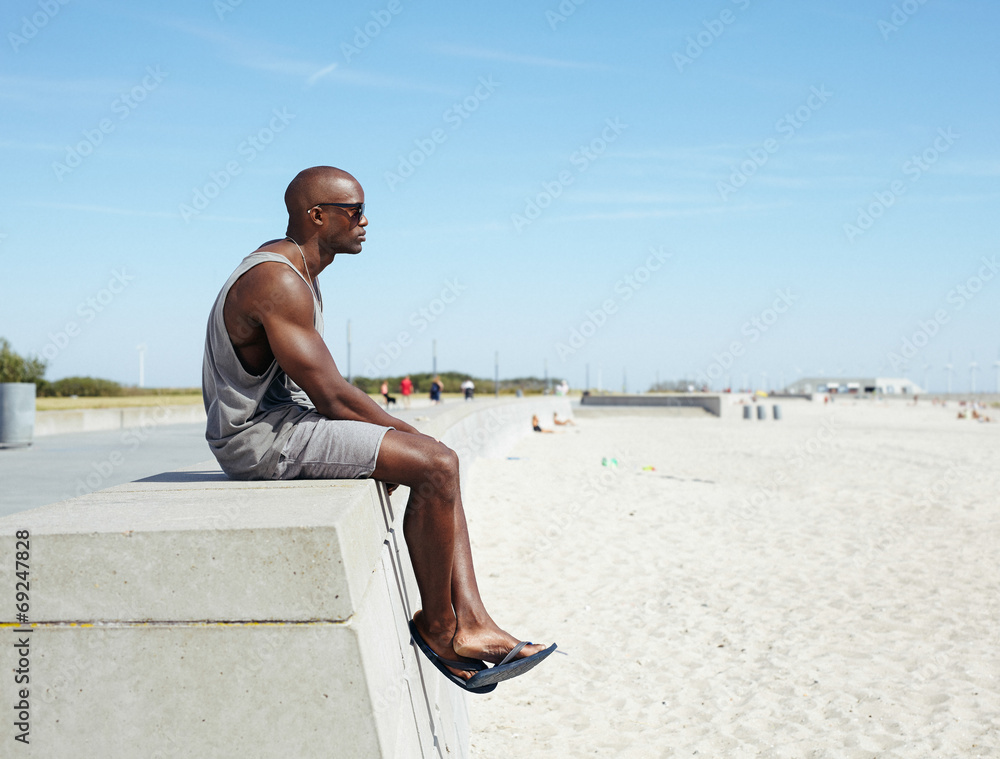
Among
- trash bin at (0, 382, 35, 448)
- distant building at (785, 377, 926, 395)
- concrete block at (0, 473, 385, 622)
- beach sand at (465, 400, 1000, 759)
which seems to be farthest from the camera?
distant building at (785, 377, 926, 395)

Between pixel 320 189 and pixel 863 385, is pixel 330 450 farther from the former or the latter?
pixel 863 385

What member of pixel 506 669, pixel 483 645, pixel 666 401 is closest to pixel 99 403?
pixel 666 401

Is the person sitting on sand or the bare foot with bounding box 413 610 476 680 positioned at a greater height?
the person sitting on sand

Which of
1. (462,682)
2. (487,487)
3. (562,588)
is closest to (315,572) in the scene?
(462,682)

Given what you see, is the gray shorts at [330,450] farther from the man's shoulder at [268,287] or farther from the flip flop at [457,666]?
the flip flop at [457,666]

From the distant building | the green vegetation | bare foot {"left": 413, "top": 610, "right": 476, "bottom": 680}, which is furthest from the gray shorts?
the distant building

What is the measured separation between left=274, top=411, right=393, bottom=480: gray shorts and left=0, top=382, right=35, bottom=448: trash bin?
1281 cm

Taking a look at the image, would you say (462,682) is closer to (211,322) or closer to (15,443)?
(211,322)

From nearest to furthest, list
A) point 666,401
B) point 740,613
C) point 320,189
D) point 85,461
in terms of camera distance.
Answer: point 320,189 → point 740,613 → point 85,461 → point 666,401

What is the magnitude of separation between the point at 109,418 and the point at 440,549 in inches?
798

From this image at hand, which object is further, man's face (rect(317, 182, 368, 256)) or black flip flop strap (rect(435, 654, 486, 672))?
man's face (rect(317, 182, 368, 256))

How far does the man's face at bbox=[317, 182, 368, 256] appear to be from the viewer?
329 cm

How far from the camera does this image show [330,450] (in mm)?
3100

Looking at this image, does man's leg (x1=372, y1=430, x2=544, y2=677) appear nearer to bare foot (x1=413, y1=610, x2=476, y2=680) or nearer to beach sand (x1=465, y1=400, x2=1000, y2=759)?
bare foot (x1=413, y1=610, x2=476, y2=680)
